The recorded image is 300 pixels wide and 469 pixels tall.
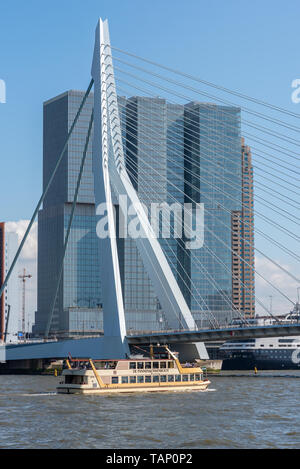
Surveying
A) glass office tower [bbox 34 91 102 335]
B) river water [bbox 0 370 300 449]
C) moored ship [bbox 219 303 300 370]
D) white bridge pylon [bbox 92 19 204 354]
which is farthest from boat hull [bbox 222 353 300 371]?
river water [bbox 0 370 300 449]

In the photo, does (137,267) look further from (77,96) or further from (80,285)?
(77,96)

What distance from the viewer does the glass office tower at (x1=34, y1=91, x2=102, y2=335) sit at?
535 feet

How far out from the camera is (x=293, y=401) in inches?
1848

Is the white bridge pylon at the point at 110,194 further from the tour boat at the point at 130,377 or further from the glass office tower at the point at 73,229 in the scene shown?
the glass office tower at the point at 73,229

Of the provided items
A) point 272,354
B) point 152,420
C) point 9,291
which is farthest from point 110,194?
point 9,291

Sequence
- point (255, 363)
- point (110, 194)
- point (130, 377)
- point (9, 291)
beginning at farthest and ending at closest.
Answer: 1. point (9, 291)
2. point (255, 363)
3. point (110, 194)
4. point (130, 377)

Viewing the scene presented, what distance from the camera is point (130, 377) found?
53.6m

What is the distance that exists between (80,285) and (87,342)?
300ft

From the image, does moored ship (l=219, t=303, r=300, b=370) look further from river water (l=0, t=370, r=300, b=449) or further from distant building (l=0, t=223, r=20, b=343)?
distant building (l=0, t=223, r=20, b=343)

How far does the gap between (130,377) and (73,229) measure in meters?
112

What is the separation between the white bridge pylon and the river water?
47.4 ft

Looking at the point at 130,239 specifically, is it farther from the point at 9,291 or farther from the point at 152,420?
the point at 152,420
